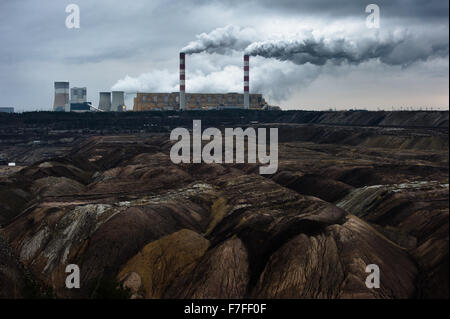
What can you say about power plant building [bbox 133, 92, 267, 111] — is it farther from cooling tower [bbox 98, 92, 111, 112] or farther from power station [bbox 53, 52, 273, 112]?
cooling tower [bbox 98, 92, 111, 112]

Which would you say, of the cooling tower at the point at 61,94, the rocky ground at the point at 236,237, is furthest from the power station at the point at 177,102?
the rocky ground at the point at 236,237

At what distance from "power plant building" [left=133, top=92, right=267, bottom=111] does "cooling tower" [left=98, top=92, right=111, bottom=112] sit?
14626 millimetres

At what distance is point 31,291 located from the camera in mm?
30953

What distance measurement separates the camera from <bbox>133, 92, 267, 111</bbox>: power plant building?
178 meters

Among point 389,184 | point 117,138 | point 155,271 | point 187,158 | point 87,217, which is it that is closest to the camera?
point 155,271

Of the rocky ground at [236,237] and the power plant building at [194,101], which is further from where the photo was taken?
the power plant building at [194,101]

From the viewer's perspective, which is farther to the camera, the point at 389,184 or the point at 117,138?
the point at 117,138

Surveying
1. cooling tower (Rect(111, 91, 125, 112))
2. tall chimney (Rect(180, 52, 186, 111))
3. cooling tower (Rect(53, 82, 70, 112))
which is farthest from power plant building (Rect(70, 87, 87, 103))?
tall chimney (Rect(180, 52, 186, 111))

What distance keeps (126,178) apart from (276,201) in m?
22.9

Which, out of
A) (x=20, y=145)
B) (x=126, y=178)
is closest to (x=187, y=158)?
(x=126, y=178)

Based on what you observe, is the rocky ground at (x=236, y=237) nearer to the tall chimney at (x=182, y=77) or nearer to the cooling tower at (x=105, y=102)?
the tall chimney at (x=182, y=77)

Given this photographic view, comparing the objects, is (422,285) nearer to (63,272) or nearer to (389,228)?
(389,228)

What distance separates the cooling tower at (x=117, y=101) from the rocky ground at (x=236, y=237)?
129 metres

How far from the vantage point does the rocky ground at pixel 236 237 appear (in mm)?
30531
